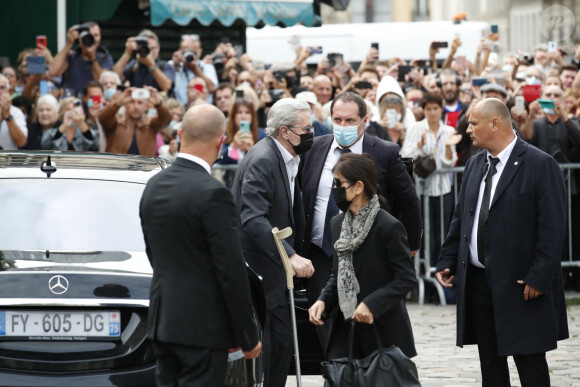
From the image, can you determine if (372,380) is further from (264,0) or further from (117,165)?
(264,0)

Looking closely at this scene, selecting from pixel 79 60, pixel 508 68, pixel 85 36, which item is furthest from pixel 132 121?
pixel 508 68

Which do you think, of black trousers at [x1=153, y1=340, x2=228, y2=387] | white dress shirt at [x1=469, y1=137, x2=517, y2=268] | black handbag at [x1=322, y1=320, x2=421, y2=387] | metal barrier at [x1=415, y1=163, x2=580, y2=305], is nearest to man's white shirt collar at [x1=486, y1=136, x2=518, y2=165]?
white dress shirt at [x1=469, y1=137, x2=517, y2=268]

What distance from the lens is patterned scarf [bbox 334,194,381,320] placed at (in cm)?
Answer: 634

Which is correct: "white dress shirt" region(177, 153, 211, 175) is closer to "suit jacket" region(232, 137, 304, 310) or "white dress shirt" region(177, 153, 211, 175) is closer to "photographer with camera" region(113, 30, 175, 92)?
"suit jacket" region(232, 137, 304, 310)

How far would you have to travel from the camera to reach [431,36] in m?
24.9

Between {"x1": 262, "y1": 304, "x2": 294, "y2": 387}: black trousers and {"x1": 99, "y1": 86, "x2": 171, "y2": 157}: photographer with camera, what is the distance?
5.94 m

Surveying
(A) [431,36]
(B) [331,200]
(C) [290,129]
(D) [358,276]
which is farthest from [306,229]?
(A) [431,36]

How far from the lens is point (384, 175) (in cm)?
775

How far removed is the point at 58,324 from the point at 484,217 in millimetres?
2596

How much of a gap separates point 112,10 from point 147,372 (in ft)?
48.4

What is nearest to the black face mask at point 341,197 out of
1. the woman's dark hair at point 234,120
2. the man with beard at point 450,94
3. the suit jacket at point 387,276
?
the suit jacket at point 387,276

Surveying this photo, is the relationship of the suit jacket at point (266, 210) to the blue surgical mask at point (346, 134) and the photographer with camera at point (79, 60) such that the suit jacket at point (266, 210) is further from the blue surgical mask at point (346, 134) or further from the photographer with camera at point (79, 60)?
the photographer with camera at point (79, 60)

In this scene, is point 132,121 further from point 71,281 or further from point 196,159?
point 196,159

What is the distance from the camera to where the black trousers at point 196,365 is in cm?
497
